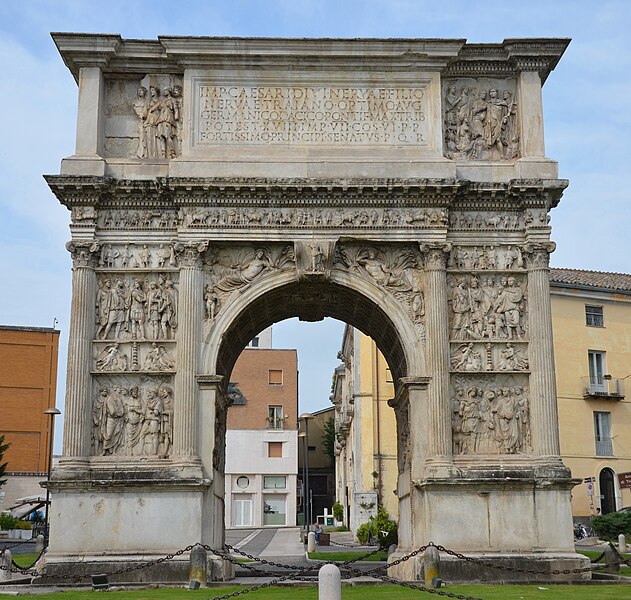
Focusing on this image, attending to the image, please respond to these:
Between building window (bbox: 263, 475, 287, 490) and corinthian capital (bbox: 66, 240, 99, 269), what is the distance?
42380mm

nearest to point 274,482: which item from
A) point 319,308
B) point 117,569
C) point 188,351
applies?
point 319,308

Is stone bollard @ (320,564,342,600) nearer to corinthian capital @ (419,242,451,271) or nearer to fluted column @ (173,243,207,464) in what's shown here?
fluted column @ (173,243,207,464)

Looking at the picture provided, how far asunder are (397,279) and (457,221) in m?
2.01

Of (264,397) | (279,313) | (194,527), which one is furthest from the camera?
(264,397)

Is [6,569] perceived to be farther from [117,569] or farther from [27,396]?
[27,396]

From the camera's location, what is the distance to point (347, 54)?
24047 mm

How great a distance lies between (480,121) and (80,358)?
36.1 ft

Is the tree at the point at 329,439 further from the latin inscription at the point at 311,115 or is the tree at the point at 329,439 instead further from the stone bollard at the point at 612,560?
the latin inscription at the point at 311,115

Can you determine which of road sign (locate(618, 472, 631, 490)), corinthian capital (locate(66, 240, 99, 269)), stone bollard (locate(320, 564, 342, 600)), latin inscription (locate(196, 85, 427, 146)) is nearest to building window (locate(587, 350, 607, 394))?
road sign (locate(618, 472, 631, 490))

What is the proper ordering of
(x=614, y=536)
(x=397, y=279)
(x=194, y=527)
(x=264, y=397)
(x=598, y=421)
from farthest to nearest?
(x=264, y=397) → (x=598, y=421) → (x=614, y=536) → (x=397, y=279) → (x=194, y=527)

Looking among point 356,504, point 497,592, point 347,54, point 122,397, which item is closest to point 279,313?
point 122,397

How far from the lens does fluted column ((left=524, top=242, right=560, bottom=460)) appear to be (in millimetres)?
22875

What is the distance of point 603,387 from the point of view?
45000mm

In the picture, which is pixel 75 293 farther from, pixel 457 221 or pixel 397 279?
pixel 457 221
